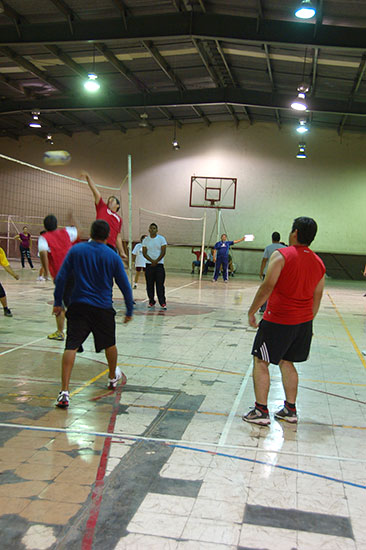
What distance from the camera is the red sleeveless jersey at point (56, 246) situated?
23.1ft

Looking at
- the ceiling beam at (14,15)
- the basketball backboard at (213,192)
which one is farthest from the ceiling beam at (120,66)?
the basketball backboard at (213,192)

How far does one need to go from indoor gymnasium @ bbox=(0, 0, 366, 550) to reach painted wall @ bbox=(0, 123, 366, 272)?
2.42 m

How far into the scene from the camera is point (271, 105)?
20812 mm

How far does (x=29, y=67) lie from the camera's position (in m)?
19.2

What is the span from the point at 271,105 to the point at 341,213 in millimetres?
9193

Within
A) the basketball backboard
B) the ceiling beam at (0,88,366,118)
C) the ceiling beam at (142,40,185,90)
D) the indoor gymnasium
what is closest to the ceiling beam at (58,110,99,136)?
the indoor gymnasium

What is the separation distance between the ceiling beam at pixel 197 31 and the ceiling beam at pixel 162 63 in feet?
10.6

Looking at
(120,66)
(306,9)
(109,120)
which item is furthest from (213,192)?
(306,9)

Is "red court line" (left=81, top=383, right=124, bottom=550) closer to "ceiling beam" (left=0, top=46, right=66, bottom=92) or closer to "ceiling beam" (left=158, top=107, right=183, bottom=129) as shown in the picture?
"ceiling beam" (left=0, top=46, right=66, bottom=92)

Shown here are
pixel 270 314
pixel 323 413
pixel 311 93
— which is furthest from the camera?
pixel 311 93

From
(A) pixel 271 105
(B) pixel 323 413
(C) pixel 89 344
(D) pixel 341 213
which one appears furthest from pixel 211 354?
(D) pixel 341 213

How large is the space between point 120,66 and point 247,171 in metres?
11.1

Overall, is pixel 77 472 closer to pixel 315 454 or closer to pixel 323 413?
pixel 315 454

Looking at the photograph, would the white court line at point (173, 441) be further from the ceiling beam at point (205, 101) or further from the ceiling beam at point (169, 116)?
the ceiling beam at point (169, 116)
